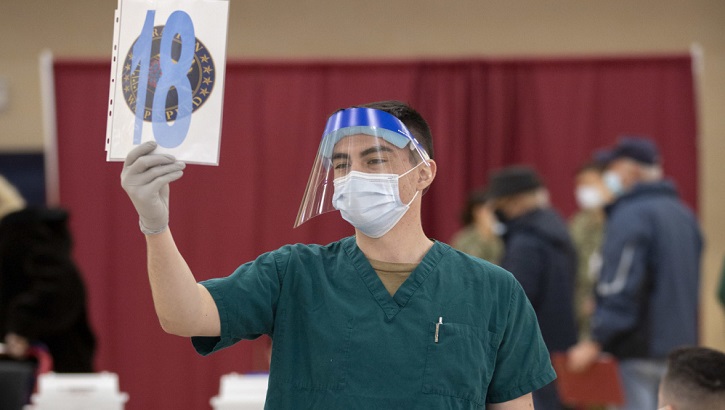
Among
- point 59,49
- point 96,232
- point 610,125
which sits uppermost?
point 59,49

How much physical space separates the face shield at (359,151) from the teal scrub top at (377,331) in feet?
0.41

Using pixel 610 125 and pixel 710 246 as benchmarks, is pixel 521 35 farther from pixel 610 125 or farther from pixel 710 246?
pixel 710 246

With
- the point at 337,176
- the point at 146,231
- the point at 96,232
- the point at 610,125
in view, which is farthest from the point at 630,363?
the point at 96,232

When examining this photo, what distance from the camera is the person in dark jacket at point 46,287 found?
15.2 feet

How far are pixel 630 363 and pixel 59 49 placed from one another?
4857mm

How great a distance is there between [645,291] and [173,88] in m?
3.35

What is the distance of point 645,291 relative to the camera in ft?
14.9

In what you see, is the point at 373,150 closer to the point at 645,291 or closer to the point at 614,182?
the point at 645,291

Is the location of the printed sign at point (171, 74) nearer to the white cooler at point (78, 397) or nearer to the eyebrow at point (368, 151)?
the eyebrow at point (368, 151)

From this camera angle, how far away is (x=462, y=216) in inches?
238

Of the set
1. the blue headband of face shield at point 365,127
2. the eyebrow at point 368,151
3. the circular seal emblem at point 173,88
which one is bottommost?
the eyebrow at point 368,151

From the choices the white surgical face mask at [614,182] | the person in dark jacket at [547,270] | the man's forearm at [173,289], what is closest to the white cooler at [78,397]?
the man's forearm at [173,289]

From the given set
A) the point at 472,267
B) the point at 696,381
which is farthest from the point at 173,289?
the point at 696,381

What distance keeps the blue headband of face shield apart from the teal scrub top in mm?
235
